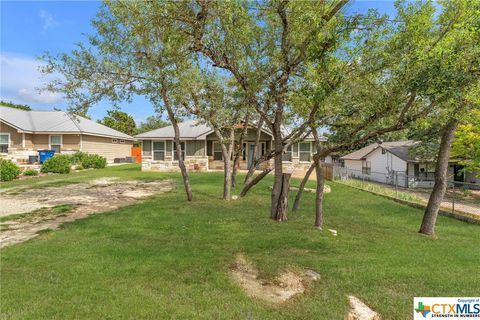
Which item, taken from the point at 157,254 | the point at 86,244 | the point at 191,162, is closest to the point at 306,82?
the point at 157,254

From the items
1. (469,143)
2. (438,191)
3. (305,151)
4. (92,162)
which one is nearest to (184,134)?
(92,162)

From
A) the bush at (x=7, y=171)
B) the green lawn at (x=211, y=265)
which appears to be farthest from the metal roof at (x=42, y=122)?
the green lawn at (x=211, y=265)

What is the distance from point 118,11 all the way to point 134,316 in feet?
27.3

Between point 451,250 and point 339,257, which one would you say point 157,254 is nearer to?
point 339,257

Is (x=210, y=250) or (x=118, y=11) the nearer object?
(x=210, y=250)

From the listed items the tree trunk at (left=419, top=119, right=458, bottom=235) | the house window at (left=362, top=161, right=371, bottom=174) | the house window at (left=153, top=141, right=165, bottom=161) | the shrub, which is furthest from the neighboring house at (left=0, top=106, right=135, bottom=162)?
the house window at (left=362, top=161, right=371, bottom=174)

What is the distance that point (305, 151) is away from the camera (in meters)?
27.6

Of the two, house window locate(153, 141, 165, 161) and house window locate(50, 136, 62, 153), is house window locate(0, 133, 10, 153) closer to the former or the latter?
house window locate(50, 136, 62, 153)

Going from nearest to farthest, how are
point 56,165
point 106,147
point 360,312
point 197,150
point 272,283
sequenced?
point 360,312, point 272,283, point 56,165, point 197,150, point 106,147

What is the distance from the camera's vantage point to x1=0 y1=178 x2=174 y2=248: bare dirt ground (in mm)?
7702

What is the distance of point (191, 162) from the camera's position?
26.5 m

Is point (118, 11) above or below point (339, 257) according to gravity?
above

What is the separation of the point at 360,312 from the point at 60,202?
437 inches

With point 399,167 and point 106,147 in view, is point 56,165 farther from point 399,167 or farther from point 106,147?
point 399,167
